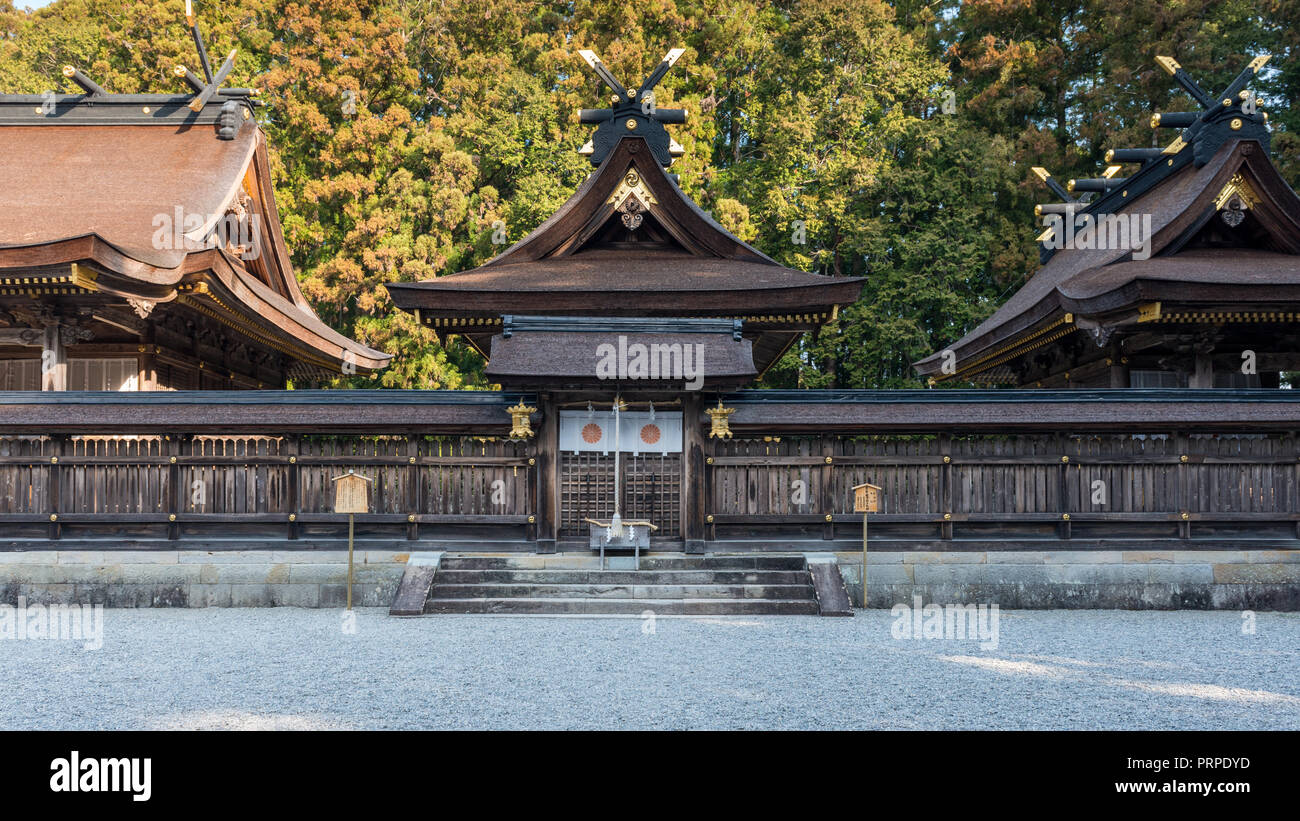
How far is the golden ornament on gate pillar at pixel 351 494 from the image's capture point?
1331cm

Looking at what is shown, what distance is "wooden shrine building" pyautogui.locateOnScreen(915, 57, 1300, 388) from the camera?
575 inches

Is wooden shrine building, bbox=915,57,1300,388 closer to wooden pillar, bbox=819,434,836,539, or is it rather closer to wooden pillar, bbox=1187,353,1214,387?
wooden pillar, bbox=1187,353,1214,387

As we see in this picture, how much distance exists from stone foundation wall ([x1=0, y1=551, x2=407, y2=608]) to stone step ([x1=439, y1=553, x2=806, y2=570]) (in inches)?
38.5

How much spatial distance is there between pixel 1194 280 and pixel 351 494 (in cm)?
1326

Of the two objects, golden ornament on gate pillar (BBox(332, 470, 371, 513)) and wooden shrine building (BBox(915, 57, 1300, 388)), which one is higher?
wooden shrine building (BBox(915, 57, 1300, 388))

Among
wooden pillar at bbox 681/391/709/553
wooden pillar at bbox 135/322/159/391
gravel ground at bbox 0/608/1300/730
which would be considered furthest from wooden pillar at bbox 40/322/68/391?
wooden pillar at bbox 681/391/709/553

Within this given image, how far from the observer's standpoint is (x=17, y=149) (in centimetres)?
1920

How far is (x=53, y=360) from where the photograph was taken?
48.5 ft

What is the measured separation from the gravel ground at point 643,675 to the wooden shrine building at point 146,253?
5.66 m

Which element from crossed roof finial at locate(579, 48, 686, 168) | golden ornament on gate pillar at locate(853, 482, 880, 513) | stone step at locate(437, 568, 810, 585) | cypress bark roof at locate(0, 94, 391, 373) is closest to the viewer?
stone step at locate(437, 568, 810, 585)

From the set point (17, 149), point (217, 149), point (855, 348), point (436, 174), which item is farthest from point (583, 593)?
point (436, 174)

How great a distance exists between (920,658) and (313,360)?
16.1 meters

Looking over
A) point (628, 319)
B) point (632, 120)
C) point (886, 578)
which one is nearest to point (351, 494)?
point (628, 319)

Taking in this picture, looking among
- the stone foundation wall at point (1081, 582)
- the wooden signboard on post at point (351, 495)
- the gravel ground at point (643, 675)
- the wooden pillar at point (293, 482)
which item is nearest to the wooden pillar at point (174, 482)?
the wooden pillar at point (293, 482)
